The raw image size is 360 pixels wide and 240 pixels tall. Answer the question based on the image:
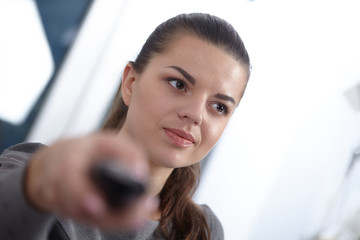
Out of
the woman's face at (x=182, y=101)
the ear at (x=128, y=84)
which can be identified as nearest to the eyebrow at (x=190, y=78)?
the woman's face at (x=182, y=101)

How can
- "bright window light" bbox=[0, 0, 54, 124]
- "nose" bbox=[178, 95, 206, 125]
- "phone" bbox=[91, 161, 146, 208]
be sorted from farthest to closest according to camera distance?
"bright window light" bbox=[0, 0, 54, 124] → "nose" bbox=[178, 95, 206, 125] → "phone" bbox=[91, 161, 146, 208]

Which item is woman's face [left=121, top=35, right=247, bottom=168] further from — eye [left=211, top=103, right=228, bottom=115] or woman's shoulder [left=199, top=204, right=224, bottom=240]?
woman's shoulder [left=199, top=204, right=224, bottom=240]

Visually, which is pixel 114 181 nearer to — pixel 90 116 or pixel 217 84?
pixel 217 84

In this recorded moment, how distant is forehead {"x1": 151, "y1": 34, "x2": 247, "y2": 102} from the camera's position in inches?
22.9

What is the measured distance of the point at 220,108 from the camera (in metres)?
0.65

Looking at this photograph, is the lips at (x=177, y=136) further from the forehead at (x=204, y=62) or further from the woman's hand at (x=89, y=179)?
the woman's hand at (x=89, y=179)

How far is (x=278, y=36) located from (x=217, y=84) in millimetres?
841

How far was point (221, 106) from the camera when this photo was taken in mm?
648

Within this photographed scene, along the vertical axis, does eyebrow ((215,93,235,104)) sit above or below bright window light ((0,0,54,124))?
above

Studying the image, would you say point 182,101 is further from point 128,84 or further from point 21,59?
point 21,59

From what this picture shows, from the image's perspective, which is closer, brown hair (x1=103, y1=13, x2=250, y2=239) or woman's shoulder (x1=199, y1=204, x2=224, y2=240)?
brown hair (x1=103, y1=13, x2=250, y2=239)

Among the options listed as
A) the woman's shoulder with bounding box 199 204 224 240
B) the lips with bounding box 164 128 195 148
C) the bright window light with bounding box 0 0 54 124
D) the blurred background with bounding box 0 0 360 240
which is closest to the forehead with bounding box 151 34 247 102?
the lips with bounding box 164 128 195 148

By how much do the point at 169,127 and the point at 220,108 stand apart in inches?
5.5

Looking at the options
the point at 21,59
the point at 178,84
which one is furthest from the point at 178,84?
the point at 21,59
